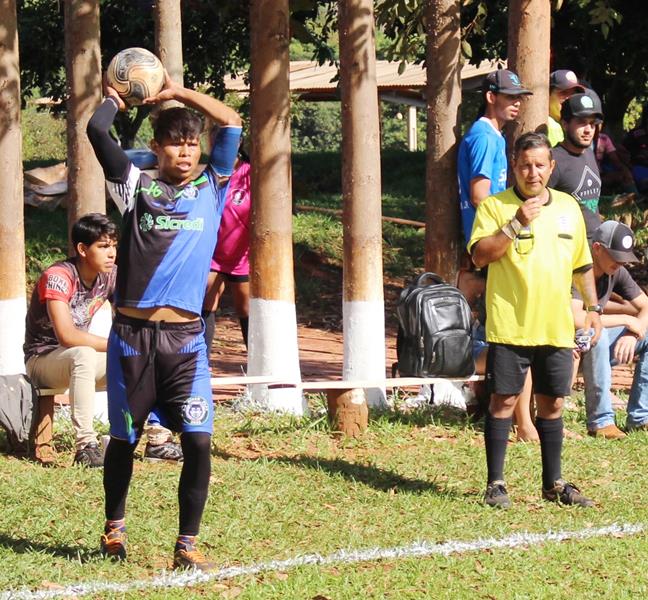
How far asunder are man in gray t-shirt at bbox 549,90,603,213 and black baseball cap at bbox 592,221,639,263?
22 centimetres

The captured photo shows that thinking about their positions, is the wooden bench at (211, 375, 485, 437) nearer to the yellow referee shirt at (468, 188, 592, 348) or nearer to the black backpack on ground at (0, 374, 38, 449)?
the black backpack on ground at (0, 374, 38, 449)

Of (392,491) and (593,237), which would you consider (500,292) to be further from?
(593,237)

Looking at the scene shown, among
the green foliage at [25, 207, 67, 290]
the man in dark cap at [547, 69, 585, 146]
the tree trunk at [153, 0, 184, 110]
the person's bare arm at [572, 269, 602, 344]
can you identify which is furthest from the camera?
the green foliage at [25, 207, 67, 290]

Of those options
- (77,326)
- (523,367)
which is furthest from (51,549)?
(523,367)

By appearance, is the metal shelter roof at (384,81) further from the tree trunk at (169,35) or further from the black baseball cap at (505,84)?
the black baseball cap at (505,84)

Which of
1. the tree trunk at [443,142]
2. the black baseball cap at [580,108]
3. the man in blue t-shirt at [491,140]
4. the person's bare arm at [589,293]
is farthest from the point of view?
the tree trunk at [443,142]

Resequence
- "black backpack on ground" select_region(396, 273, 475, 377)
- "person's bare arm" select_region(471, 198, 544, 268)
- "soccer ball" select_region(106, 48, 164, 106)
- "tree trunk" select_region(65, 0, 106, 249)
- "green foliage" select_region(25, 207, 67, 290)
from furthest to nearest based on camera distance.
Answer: "green foliage" select_region(25, 207, 67, 290) → "tree trunk" select_region(65, 0, 106, 249) → "black backpack on ground" select_region(396, 273, 475, 377) → "person's bare arm" select_region(471, 198, 544, 268) → "soccer ball" select_region(106, 48, 164, 106)

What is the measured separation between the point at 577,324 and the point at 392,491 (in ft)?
6.10

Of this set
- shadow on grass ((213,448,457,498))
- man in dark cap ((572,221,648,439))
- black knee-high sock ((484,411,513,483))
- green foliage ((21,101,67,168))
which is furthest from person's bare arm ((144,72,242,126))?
green foliage ((21,101,67,168))

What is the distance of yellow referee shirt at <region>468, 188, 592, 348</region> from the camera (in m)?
6.34

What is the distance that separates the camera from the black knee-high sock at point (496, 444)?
644cm

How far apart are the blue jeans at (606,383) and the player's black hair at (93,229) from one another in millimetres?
3087

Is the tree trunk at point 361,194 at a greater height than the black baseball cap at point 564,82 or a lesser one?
lesser

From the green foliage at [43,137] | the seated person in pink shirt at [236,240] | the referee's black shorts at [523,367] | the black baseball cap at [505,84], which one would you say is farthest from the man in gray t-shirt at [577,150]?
the green foliage at [43,137]
